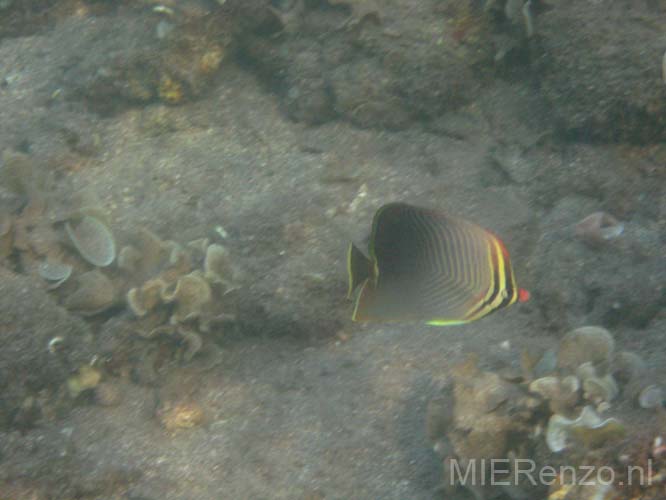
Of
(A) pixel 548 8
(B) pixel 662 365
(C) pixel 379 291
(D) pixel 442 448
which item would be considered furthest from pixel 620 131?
(C) pixel 379 291

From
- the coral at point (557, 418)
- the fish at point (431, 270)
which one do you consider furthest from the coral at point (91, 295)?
the fish at point (431, 270)

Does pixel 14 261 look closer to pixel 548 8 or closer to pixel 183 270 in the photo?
pixel 183 270

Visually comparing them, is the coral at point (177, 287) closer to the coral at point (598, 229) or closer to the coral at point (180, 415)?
the coral at point (180, 415)

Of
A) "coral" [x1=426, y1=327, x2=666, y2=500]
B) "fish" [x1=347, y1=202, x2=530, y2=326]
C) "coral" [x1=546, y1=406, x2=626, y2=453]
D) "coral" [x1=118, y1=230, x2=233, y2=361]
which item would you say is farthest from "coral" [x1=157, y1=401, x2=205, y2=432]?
"coral" [x1=546, y1=406, x2=626, y2=453]

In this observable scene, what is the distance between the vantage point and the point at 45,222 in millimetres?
4395

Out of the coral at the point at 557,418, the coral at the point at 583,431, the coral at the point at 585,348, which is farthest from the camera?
the coral at the point at 585,348

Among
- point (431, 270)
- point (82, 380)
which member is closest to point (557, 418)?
point (431, 270)

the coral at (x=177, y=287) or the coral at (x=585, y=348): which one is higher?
the coral at (x=585, y=348)

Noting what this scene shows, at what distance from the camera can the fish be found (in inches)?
85.9

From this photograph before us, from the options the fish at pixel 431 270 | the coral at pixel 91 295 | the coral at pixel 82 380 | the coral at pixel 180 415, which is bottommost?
the coral at pixel 180 415

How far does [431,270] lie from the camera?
226 centimetres

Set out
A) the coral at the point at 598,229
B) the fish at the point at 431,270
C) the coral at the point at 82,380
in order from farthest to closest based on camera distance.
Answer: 1. the coral at the point at 598,229
2. the coral at the point at 82,380
3. the fish at the point at 431,270

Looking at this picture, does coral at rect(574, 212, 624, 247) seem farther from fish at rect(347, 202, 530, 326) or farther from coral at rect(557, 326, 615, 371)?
fish at rect(347, 202, 530, 326)

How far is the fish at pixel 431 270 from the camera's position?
2182mm
